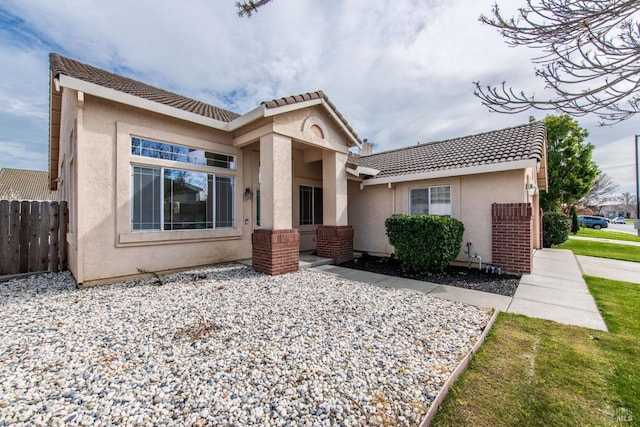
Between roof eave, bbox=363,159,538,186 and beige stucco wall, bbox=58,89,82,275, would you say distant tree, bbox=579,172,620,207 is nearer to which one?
roof eave, bbox=363,159,538,186

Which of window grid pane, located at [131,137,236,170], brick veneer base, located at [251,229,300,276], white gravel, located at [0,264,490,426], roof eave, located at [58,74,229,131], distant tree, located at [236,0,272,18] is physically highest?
roof eave, located at [58,74,229,131]

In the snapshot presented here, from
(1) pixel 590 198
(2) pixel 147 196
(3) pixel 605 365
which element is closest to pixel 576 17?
(3) pixel 605 365

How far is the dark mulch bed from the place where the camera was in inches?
271

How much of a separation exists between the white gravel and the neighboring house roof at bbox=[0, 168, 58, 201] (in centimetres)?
3661

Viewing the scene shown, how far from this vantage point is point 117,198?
6668 mm

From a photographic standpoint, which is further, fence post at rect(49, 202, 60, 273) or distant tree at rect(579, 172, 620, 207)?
distant tree at rect(579, 172, 620, 207)

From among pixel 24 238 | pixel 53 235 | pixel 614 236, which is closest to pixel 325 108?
pixel 53 235


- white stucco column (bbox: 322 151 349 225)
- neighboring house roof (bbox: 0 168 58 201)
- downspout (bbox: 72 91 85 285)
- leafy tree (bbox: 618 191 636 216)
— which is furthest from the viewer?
leafy tree (bbox: 618 191 636 216)

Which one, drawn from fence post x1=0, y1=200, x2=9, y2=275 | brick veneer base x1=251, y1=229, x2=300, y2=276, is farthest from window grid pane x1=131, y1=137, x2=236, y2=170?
fence post x1=0, y1=200, x2=9, y2=275

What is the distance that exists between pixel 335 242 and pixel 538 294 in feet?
19.1

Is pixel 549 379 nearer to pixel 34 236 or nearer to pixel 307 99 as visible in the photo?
pixel 307 99

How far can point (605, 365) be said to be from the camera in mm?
3396

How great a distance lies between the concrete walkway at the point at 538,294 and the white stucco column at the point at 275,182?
2.24m

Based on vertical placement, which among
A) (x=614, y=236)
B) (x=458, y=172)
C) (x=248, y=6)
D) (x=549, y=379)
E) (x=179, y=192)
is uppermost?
(x=248, y=6)
